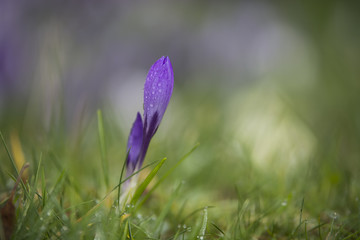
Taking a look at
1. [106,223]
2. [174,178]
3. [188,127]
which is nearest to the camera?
[106,223]

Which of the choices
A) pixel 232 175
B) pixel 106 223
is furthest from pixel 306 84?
pixel 106 223

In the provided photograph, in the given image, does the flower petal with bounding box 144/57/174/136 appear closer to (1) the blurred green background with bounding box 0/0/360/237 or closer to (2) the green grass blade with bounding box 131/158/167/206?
(2) the green grass blade with bounding box 131/158/167/206

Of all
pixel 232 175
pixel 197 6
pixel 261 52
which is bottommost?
pixel 232 175

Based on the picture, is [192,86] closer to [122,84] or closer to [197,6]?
[122,84]

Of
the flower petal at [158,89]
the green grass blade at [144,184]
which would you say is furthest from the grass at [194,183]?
the flower petal at [158,89]

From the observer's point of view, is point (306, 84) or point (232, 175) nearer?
point (232, 175)

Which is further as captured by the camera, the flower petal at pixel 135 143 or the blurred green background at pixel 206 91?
the blurred green background at pixel 206 91

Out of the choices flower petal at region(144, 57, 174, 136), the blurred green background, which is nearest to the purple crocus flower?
flower petal at region(144, 57, 174, 136)

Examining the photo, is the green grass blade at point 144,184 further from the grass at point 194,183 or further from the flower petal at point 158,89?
the flower petal at point 158,89
